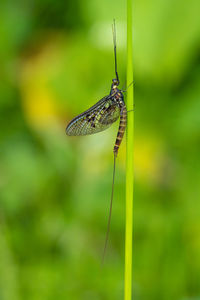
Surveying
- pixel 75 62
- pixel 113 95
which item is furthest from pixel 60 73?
pixel 113 95

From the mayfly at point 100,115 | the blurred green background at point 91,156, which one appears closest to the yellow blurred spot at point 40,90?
the blurred green background at point 91,156

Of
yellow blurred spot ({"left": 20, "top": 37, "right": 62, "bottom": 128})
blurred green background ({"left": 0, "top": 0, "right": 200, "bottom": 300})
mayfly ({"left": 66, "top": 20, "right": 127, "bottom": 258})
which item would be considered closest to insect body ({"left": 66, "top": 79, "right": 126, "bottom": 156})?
mayfly ({"left": 66, "top": 20, "right": 127, "bottom": 258})

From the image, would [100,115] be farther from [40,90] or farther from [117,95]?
[40,90]

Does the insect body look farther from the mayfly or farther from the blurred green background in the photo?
the blurred green background

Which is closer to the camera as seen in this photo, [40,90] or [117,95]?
[117,95]

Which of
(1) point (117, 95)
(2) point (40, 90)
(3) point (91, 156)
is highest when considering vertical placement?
(2) point (40, 90)

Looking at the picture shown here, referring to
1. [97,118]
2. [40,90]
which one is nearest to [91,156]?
[40,90]

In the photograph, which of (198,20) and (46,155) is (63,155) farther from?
(198,20)
